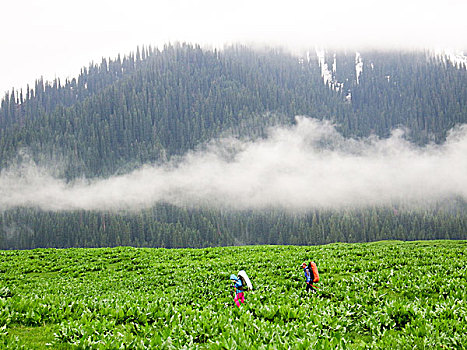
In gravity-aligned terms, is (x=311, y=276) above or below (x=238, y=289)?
below

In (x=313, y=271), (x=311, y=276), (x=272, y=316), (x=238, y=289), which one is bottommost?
(x=272, y=316)

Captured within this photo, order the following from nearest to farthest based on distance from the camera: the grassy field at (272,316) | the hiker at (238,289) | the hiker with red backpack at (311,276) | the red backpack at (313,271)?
the grassy field at (272,316), the hiker at (238,289), the red backpack at (313,271), the hiker with red backpack at (311,276)

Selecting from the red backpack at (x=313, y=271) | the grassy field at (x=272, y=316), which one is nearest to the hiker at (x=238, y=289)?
the grassy field at (x=272, y=316)

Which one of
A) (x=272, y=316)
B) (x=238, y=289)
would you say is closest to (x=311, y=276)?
(x=238, y=289)

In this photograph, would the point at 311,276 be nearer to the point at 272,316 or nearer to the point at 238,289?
the point at 238,289

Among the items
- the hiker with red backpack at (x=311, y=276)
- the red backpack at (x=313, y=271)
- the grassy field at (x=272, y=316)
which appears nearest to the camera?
the grassy field at (x=272, y=316)

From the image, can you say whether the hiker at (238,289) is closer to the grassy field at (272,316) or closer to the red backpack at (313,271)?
the grassy field at (272,316)

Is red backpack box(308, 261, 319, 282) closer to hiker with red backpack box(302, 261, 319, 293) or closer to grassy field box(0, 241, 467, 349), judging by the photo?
hiker with red backpack box(302, 261, 319, 293)

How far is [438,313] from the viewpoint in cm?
1205

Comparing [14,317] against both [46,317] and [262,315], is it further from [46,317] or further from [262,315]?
[262,315]

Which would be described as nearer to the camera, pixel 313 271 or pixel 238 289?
pixel 238 289

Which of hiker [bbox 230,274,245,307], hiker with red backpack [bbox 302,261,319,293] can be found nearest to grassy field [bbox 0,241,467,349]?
hiker [bbox 230,274,245,307]

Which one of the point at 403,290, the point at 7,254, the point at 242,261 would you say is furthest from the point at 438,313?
the point at 7,254

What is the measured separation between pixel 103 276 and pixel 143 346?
79.8ft
